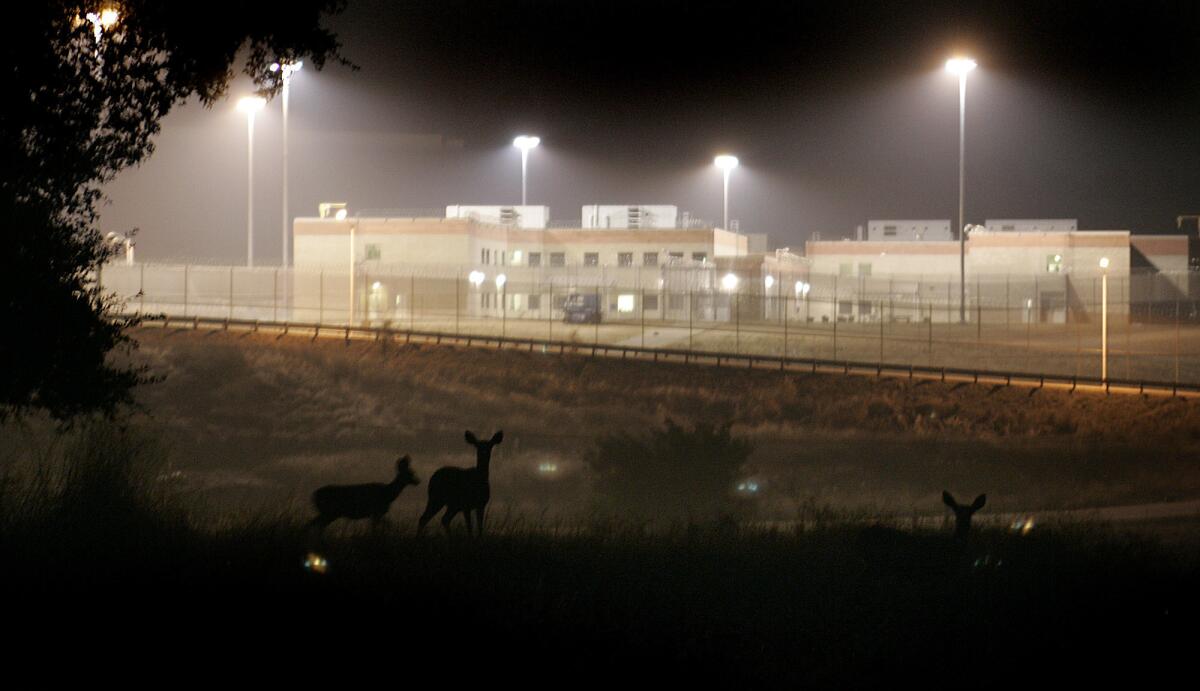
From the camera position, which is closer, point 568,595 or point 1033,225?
point 568,595

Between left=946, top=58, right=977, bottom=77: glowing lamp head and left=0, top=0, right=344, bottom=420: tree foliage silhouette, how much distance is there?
4575cm

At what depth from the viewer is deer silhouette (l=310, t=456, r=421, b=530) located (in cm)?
1104

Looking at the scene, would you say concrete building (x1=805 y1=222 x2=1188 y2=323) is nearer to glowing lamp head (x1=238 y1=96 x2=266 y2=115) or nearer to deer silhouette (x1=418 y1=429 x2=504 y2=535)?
glowing lamp head (x1=238 y1=96 x2=266 y2=115)

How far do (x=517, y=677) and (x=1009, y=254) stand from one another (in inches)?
2850

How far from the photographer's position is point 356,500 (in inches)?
445

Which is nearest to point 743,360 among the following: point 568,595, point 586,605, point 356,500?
point 356,500

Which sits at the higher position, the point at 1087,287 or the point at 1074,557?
the point at 1087,287

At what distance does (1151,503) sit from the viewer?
85.8 ft

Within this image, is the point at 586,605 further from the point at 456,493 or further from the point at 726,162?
the point at 726,162

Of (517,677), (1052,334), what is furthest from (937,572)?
(1052,334)

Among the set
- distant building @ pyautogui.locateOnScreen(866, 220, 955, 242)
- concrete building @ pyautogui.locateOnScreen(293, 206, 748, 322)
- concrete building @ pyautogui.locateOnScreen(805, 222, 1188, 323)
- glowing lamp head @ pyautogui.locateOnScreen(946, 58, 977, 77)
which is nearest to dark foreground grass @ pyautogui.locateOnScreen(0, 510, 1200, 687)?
glowing lamp head @ pyautogui.locateOnScreen(946, 58, 977, 77)

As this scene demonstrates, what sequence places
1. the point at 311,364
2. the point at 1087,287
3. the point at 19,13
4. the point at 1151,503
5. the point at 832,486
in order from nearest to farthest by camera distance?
the point at 19,13 < the point at 1151,503 < the point at 832,486 < the point at 311,364 < the point at 1087,287

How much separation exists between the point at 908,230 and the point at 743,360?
4928 centimetres

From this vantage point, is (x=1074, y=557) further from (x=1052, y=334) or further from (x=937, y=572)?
(x=1052, y=334)
